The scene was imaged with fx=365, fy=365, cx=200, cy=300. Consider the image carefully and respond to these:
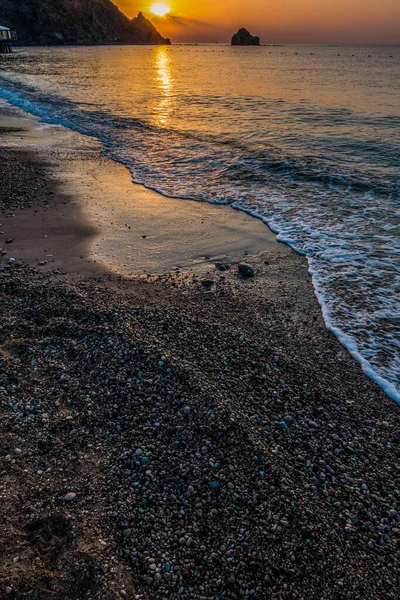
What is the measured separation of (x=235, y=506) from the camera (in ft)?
10.6

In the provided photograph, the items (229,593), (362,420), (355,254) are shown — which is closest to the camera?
(229,593)

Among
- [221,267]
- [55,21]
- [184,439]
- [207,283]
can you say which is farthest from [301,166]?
[55,21]

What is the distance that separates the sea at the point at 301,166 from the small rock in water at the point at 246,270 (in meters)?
1.23

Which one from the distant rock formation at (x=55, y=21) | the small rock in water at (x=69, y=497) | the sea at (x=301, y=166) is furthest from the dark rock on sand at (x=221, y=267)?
the distant rock formation at (x=55, y=21)

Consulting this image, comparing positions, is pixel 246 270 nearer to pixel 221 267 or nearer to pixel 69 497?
pixel 221 267

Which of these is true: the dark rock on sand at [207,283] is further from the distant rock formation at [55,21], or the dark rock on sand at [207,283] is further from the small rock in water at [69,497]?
the distant rock formation at [55,21]

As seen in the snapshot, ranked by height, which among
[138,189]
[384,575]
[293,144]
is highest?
[293,144]

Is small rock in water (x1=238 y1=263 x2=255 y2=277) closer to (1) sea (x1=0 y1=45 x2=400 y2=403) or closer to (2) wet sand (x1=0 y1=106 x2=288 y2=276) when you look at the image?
(2) wet sand (x1=0 y1=106 x2=288 y2=276)

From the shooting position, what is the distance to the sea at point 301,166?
21.4 feet

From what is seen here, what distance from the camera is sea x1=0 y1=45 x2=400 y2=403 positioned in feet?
21.4

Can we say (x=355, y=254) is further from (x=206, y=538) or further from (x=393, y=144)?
(x=393, y=144)

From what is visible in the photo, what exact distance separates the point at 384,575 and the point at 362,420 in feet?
5.31

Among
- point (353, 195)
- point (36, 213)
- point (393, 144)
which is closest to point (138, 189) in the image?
point (36, 213)

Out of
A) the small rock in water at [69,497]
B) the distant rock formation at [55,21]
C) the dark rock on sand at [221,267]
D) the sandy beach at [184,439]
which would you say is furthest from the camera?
the distant rock formation at [55,21]
